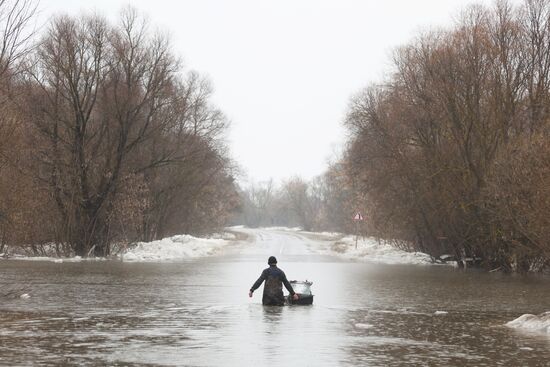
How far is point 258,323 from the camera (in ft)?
55.3

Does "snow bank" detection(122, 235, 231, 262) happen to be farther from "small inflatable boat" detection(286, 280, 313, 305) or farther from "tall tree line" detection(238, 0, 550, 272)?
"small inflatable boat" detection(286, 280, 313, 305)

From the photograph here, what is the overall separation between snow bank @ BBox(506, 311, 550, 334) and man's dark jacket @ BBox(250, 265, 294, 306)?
5857 millimetres

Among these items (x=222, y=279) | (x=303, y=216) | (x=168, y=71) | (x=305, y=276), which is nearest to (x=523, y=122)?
(x=305, y=276)

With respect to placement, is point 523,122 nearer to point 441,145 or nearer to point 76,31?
point 441,145

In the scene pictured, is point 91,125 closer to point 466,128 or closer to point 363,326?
point 466,128

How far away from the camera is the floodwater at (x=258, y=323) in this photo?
1237 centimetres

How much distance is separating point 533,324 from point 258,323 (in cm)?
584

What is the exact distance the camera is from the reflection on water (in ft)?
40.7

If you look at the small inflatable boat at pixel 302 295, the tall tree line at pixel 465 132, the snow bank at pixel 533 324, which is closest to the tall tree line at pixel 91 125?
the tall tree line at pixel 465 132

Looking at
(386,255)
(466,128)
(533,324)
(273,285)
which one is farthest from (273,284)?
(386,255)

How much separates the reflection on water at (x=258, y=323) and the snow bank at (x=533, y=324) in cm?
47

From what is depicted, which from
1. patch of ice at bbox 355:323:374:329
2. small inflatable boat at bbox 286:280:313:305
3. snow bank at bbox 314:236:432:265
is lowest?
patch of ice at bbox 355:323:374:329

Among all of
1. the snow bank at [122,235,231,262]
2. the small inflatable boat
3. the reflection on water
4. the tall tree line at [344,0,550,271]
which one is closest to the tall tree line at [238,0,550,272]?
the tall tree line at [344,0,550,271]

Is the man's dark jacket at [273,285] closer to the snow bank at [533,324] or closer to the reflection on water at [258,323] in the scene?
the reflection on water at [258,323]
